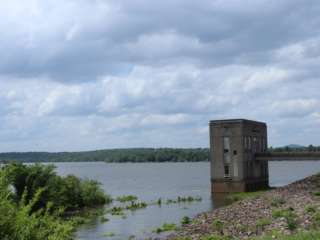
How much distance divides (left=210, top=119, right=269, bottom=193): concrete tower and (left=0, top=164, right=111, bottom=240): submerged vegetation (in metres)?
17.5

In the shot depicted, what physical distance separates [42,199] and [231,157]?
32.1 meters

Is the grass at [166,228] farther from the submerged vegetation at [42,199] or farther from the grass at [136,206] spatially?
the grass at [136,206]

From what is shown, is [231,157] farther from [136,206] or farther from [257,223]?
[257,223]

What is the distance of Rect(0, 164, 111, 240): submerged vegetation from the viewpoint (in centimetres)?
1180

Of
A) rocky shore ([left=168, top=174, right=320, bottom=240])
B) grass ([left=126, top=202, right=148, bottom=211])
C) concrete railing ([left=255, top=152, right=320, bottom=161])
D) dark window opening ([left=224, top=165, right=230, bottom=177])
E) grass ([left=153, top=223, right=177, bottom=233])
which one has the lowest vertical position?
grass ([left=126, top=202, right=148, bottom=211])

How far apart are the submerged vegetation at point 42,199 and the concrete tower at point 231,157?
688 inches

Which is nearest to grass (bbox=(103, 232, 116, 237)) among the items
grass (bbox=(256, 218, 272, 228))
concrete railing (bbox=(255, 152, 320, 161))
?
grass (bbox=(256, 218, 272, 228))

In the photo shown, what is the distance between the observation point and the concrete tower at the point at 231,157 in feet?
258

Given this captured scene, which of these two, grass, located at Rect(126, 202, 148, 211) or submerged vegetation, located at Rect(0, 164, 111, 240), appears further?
grass, located at Rect(126, 202, 148, 211)

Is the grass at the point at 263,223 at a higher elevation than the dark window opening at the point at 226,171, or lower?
lower

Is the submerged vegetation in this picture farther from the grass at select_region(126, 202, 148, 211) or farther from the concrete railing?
the concrete railing

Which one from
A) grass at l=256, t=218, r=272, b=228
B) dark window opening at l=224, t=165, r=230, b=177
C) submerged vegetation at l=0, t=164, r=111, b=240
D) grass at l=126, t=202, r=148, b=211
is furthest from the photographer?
dark window opening at l=224, t=165, r=230, b=177

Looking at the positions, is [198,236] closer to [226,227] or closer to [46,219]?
[226,227]

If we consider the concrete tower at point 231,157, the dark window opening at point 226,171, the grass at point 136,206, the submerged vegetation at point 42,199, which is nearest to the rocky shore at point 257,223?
the submerged vegetation at point 42,199
